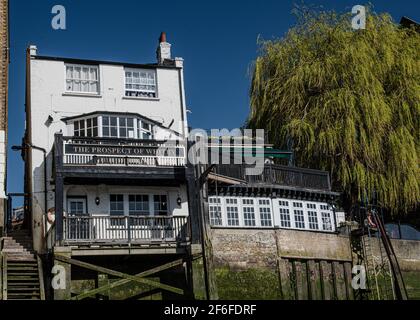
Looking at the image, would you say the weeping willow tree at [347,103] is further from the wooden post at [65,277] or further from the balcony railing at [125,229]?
the wooden post at [65,277]

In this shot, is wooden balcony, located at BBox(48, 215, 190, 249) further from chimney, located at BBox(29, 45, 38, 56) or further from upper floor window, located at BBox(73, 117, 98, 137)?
chimney, located at BBox(29, 45, 38, 56)

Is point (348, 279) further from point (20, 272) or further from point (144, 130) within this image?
point (20, 272)

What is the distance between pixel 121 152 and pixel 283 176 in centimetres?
809

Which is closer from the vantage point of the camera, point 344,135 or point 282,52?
point 344,135

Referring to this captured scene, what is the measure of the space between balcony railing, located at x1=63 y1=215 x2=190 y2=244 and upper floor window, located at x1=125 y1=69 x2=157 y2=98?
6.28 m

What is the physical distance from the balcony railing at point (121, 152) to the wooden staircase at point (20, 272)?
3753 millimetres

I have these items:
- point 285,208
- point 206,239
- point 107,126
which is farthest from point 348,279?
point 107,126

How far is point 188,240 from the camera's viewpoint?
98.2 ft

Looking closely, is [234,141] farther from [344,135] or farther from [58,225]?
[58,225]

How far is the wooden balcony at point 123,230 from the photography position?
29016mm

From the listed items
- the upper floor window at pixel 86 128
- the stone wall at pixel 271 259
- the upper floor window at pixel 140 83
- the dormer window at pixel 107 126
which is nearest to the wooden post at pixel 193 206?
the stone wall at pixel 271 259

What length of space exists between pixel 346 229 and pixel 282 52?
956 centimetres

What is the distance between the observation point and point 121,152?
102 feet
